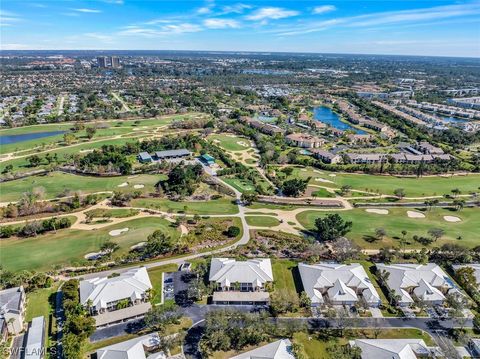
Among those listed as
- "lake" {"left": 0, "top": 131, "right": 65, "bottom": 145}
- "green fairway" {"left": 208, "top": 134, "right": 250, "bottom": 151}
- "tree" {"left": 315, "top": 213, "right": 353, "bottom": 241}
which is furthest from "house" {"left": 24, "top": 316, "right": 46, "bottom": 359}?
"lake" {"left": 0, "top": 131, "right": 65, "bottom": 145}

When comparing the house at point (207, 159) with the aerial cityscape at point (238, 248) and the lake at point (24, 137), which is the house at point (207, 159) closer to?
the aerial cityscape at point (238, 248)

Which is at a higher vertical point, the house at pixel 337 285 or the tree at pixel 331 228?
the tree at pixel 331 228

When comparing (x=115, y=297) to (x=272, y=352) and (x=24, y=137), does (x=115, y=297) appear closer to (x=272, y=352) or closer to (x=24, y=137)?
(x=272, y=352)

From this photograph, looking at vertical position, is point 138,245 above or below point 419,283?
below

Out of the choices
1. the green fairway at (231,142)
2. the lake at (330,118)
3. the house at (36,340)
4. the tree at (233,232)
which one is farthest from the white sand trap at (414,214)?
the lake at (330,118)

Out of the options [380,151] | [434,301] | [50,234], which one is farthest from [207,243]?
[380,151]

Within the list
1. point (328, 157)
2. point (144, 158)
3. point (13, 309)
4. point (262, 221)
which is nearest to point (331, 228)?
point (262, 221)

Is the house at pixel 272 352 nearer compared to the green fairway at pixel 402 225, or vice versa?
the house at pixel 272 352
